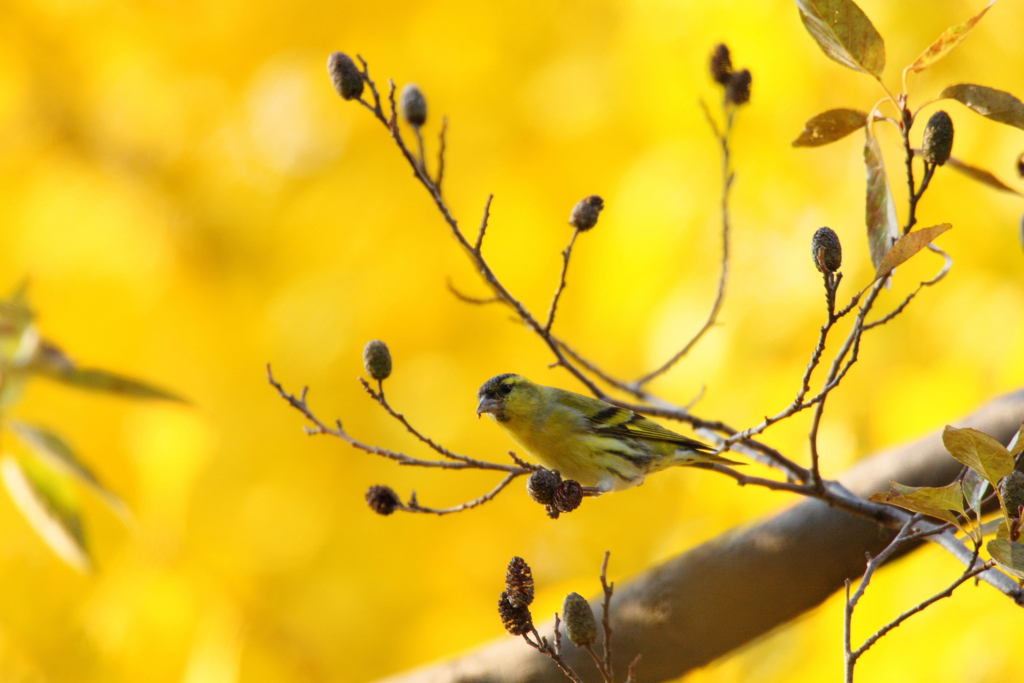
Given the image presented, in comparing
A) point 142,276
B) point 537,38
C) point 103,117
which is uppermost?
point 103,117

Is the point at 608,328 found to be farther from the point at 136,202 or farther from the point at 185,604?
the point at 136,202

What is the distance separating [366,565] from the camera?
2340 mm

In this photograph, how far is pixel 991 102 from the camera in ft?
3.40

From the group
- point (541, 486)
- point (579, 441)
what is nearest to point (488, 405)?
point (579, 441)

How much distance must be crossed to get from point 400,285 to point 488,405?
92cm

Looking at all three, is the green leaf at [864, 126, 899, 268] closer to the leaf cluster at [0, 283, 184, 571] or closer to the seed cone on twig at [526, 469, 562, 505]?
the seed cone on twig at [526, 469, 562, 505]

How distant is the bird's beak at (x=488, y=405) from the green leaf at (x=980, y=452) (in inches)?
37.4

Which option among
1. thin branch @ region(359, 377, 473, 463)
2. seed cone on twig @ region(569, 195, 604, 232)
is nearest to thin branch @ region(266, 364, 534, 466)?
thin branch @ region(359, 377, 473, 463)

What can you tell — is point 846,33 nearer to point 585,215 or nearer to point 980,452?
point 585,215

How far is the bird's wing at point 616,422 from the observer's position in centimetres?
187

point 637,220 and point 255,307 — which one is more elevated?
point 255,307

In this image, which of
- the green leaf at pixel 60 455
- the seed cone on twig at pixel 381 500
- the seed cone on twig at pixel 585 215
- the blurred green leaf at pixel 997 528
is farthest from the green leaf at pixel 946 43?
the green leaf at pixel 60 455

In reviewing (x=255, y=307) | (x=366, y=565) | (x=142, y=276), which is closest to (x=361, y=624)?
(x=366, y=565)

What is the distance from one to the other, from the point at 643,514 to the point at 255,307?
1485 millimetres
